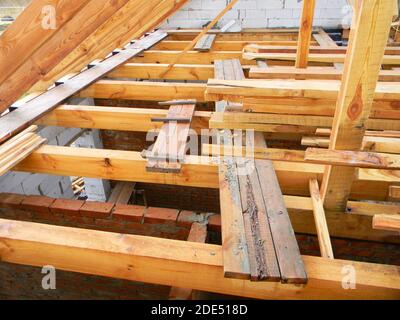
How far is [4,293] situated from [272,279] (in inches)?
130

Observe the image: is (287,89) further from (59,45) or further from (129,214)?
(59,45)

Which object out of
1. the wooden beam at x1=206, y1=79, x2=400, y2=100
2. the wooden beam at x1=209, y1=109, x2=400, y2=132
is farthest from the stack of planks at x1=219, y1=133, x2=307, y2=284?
the wooden beam at x1=206, y1=79, x2=400, y2=100

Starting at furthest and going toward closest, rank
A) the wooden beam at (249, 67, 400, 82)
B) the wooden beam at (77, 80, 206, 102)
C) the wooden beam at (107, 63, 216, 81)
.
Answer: the wooden beam at (107, 63, 216, 81) → the wooden beam at (77, 80, 206, 102) → the wooden beam at (249, 67, 400, 82)

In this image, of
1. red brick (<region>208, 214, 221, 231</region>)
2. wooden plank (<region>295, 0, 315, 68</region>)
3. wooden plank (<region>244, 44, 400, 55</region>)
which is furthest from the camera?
wooden plank (<region>244, 44, 400, 55</region>)

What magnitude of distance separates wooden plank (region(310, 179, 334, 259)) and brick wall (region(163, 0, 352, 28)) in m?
5.08

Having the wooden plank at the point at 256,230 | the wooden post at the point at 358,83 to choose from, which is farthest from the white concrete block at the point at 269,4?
the wooden post at the point at 358,83

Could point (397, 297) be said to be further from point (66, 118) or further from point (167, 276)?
point (66, 118)

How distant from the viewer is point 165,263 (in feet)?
4.56

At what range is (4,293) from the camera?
3.26 meters

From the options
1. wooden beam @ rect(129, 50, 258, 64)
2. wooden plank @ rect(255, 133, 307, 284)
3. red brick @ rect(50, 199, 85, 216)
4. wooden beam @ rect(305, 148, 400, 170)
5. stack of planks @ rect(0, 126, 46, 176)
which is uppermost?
wooden beam @ rect(129, 50, 258, 64)

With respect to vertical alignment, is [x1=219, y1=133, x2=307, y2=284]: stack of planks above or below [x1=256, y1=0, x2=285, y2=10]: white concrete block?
below

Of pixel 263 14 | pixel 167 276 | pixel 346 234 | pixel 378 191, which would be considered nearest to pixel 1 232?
pixel 167 276

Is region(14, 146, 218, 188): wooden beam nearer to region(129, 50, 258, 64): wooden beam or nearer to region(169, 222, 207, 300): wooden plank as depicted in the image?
region(169, 222, 207, 300): wooden plank

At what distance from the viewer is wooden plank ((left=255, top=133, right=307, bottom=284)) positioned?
1.28m
